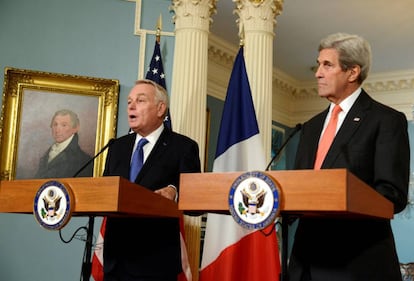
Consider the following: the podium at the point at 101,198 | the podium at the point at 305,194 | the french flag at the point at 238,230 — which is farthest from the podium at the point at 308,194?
the french flag at the point at 238,230

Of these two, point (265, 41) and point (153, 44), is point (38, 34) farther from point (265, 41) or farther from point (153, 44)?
point (265, 41)

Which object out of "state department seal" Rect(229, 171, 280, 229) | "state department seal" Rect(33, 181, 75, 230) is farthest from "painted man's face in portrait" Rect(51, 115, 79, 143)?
"state department seal" Rect(229, 171, 280, 229)

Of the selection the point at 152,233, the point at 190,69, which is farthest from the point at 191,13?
the point at 152,233

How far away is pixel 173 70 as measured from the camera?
506 cm

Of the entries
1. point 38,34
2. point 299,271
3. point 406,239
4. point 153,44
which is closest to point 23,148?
point 38,34

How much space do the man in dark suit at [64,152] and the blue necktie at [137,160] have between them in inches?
88.7

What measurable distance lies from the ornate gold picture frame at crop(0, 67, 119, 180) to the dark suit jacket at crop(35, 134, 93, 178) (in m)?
0.04

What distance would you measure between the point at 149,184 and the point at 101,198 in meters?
0.55

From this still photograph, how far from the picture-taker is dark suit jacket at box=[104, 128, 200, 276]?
7.68 feet

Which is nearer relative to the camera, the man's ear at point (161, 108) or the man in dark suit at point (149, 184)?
the man in dark suit at point (149, 184)

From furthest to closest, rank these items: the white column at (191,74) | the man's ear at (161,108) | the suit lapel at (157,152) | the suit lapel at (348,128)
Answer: the white column at (191,74) < the man's ear at (161,108) < the suit lapel at (157,152) < the suit lapel at (348,128)

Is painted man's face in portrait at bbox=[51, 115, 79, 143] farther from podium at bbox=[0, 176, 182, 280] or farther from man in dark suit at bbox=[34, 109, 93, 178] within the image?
podium at bbox=[0, 176, 182, 280]

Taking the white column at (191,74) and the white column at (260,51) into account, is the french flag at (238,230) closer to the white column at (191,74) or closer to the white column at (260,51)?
the white column at (191,74)

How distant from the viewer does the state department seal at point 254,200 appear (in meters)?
1.61
